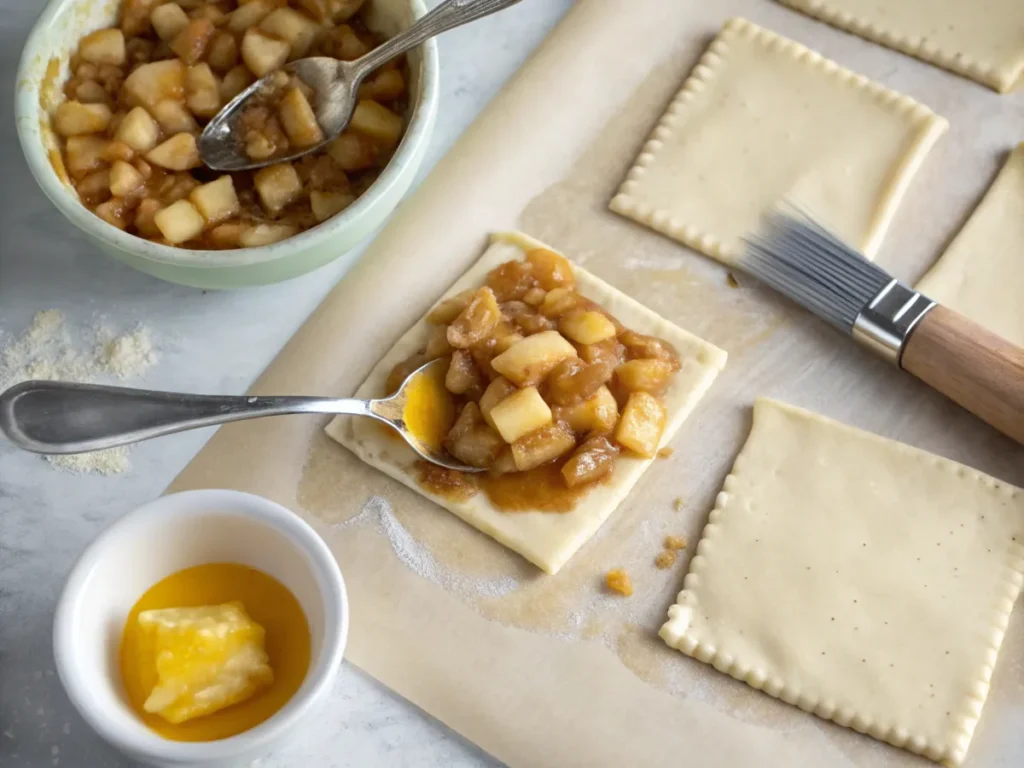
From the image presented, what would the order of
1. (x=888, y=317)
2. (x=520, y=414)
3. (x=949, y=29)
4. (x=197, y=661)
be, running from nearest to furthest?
(x=197, y=661)
(x=520, y=414)
(x=888, y=317)
(x=949, y=29)

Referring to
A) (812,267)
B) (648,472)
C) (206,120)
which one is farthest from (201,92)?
(812,267)

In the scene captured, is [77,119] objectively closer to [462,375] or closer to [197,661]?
[462,375]

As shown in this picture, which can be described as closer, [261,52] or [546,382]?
[546,382]

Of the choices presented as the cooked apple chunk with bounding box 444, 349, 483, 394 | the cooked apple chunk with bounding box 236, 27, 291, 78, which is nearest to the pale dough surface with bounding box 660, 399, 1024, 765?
the cooked apple chunk with bounding box 444, 349, 483, 394

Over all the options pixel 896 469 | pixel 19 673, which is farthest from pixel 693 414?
pixel 19 673

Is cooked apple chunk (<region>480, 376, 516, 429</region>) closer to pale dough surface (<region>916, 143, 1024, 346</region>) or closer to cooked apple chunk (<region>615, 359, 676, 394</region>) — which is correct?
cooked apple chunk (<region>615, 359, 676, 394</region>)

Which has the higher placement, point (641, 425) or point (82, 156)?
point (82, 156)

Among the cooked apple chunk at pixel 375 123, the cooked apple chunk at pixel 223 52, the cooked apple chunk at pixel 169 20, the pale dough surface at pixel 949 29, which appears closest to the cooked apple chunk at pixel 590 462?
the cooked apple chunk at pixel 375 123

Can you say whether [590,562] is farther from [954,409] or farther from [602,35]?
[602,35]
